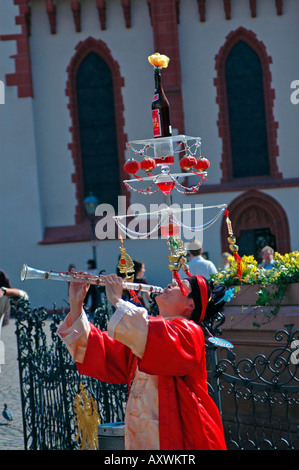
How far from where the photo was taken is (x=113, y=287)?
3.42 metres

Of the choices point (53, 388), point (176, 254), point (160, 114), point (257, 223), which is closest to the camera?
point (176, 254)

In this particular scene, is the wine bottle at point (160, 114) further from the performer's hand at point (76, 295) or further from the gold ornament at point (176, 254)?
the performer's hand at point (76, 295)

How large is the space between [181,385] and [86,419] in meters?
2.04

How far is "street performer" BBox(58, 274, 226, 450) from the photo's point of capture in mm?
3303

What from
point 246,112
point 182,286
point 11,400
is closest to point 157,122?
point 182,286

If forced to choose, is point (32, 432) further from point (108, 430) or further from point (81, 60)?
point (81, 60)

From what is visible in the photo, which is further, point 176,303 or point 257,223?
point 257,223

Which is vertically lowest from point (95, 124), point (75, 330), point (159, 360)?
point (159, 360)

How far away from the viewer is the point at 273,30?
19.2m

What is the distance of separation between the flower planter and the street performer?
65.2 inches

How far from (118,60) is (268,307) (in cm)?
1490

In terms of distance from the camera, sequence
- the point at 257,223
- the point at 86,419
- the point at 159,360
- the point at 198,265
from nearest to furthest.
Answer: the point at 159,360
the point at 86,419
the point at 198,265
the point at 257,223

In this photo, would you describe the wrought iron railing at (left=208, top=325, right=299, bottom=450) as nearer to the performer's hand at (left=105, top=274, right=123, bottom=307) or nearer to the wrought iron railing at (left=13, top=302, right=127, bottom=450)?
the wrought iron railing at (left=13, top=302, right=127, bottom=450)

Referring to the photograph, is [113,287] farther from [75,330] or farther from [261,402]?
[261,402]
